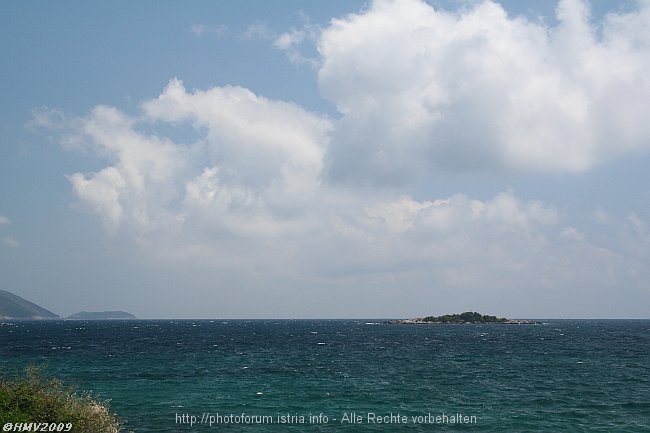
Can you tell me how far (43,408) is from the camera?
2497 centimetres

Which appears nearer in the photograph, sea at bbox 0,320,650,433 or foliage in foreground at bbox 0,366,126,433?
foliage in foreground at bbox 0,366,126,433

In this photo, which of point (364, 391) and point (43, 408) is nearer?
point (43, 408)

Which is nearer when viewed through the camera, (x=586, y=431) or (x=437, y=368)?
(x=586, y=431)

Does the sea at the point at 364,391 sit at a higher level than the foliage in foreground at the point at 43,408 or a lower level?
lower

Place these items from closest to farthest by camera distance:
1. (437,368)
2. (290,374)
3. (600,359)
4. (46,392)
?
(46,392) < (290,374) < (437,368) < (600,359)

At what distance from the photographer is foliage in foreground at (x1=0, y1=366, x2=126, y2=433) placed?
2391 cm

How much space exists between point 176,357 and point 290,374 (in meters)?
27.6

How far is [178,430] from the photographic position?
109ft

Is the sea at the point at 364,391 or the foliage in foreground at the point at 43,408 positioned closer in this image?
the foliage in foreground at the point at 43,408

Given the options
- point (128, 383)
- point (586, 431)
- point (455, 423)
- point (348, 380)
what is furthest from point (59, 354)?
point (586, 431)

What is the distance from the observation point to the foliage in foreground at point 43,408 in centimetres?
2391

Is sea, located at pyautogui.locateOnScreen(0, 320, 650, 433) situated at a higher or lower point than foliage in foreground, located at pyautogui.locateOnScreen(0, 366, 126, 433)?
lower

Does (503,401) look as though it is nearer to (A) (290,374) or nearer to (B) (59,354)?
(A) (290,374)

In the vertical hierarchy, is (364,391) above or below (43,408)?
below
